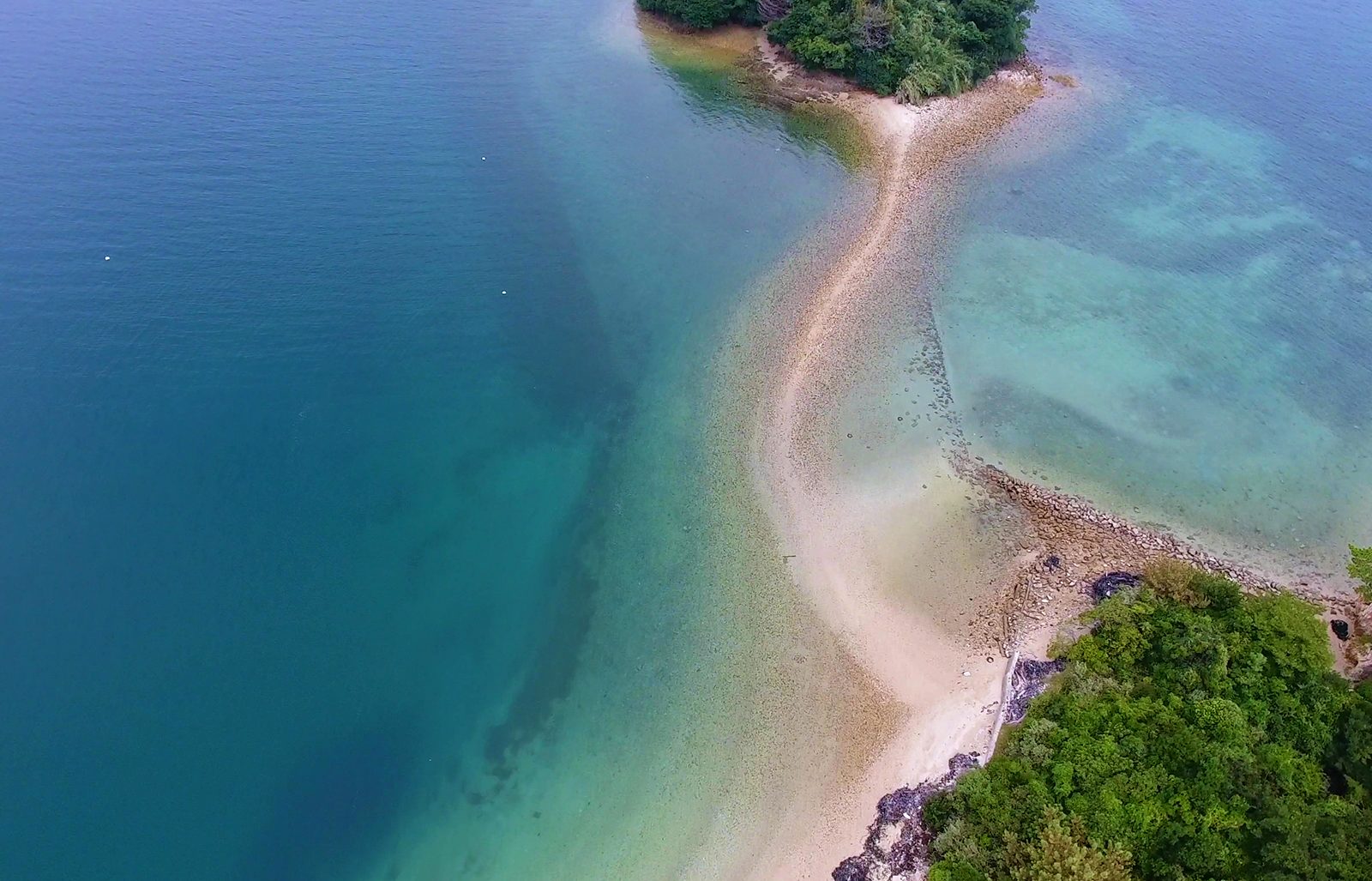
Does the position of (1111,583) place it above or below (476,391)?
below

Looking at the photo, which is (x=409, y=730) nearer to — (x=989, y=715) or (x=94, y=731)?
(x=94, y=731)

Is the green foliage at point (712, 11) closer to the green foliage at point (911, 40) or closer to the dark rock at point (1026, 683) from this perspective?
the green foliage at point (911, 40)

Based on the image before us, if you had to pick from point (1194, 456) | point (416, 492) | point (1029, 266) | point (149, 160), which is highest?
point (149, 160)

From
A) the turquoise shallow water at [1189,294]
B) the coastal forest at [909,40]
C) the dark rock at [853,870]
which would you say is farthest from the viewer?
the coastal forest at [909,40]

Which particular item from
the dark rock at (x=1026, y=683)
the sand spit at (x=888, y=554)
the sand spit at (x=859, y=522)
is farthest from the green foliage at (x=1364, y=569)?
the sand spit at (x=859, y=522)

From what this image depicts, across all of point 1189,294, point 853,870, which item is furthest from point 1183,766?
point 1189,294

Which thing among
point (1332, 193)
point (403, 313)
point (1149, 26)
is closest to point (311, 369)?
point (403, 313)

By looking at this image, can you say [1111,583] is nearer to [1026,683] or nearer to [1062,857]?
[1026,683]
